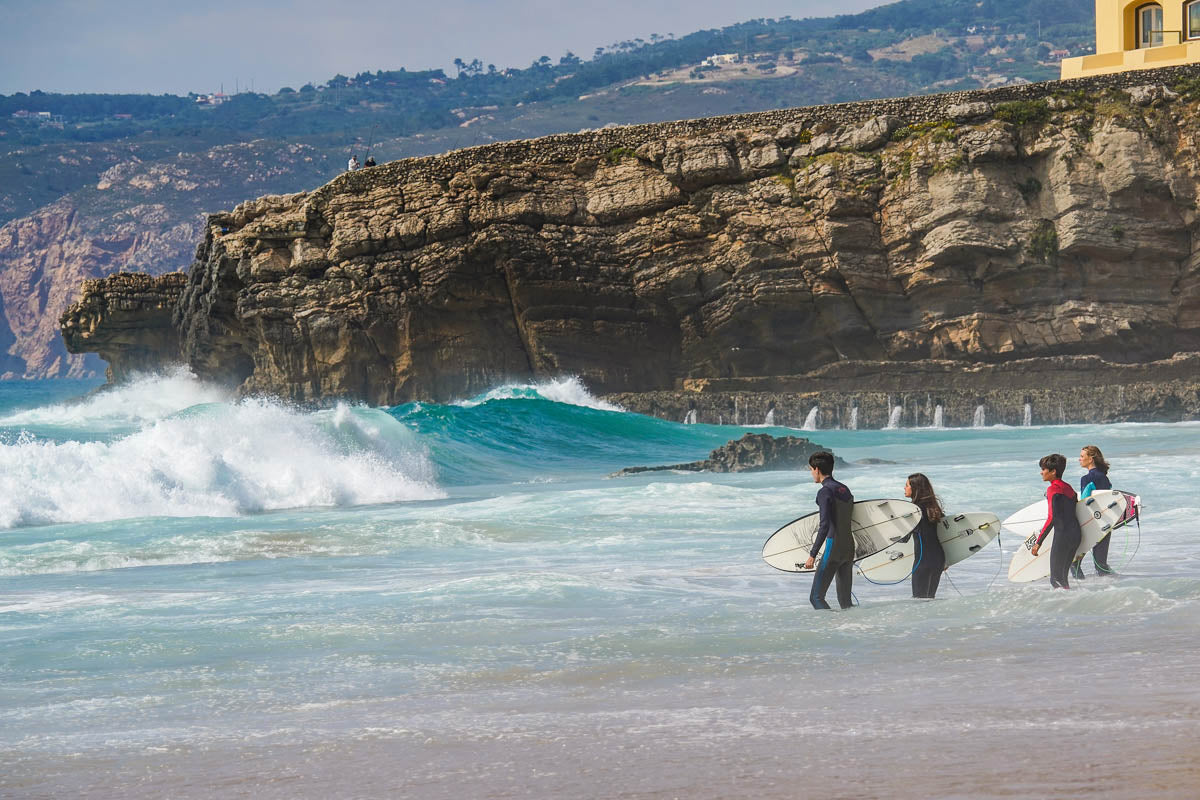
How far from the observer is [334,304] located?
1454 inches

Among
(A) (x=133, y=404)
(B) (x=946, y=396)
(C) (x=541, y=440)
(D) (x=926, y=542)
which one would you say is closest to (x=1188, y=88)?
(B) (x=946, y=396)

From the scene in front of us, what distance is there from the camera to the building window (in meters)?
35.5

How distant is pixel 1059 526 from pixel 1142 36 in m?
31.4

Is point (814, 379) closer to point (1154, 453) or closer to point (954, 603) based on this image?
point (1154, 453)

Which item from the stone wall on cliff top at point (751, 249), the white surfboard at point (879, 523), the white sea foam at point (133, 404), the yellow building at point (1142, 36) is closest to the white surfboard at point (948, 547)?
the white surfboard at point (879, 523)

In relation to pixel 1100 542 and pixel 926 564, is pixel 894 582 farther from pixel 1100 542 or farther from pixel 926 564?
pixel 1100 542

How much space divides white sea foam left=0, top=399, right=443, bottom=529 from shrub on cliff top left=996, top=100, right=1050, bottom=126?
18557 millimetres

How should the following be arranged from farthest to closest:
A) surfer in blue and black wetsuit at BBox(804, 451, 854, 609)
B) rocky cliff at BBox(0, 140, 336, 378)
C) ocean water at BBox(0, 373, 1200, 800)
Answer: rocky cliff at BBox(0, 140, 336, 378) < surfer in blue and black wetsuit at BBox(804, 451, 854, 609) < ocean water at BBox(0, 373, 1200, 800)

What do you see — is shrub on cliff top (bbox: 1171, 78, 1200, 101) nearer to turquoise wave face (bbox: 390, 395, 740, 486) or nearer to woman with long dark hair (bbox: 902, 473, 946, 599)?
turquoise wave face (bbox: 390, 395, 740, 486)

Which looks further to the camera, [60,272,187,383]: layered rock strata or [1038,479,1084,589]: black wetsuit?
[60,272,187,383]: layered rock strata

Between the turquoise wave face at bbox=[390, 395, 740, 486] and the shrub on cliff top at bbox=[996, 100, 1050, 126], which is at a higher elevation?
the shrub on cliff top at bbox=[996, 100, 1050, 126]

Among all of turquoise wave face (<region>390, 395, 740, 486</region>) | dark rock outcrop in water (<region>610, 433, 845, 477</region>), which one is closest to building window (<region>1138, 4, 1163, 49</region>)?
turquoise wave face (<region>390, 395, 740, 486</region>)

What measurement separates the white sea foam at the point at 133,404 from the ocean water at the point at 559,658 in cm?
3118

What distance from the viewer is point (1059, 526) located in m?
8.63
